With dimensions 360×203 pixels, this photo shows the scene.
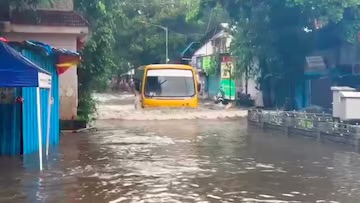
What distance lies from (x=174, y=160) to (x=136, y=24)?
53.6m

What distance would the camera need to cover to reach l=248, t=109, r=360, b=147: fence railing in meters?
15.0

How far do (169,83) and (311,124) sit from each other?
36.8 ft

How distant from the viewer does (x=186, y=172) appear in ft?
35.8

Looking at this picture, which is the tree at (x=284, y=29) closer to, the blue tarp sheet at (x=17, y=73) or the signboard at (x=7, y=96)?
the signboard at (x=7, y=96)

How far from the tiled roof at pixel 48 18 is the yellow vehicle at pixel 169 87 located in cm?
835

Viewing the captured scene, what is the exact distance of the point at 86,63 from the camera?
2277 cm

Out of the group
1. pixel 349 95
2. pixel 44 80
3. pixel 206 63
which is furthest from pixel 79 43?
pixel 206 63

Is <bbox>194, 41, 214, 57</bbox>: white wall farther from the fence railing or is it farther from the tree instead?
the fence railing

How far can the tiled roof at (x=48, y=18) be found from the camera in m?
18.5

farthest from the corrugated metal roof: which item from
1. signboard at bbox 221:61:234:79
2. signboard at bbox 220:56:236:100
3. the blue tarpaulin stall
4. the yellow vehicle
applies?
signboard at bbox 221:61:234:79

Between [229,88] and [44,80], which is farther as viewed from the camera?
[229,88]

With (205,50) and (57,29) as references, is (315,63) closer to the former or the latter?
(57,29)

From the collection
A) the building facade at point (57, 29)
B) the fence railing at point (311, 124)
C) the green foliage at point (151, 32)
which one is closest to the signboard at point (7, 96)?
the building facade at point (57, 29)

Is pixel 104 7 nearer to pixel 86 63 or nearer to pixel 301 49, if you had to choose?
pixel 86 63
